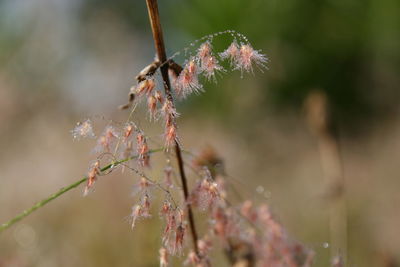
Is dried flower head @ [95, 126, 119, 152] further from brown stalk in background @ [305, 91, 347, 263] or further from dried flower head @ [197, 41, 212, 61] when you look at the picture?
brown stalk in background @ [305, 91, 347, 263]

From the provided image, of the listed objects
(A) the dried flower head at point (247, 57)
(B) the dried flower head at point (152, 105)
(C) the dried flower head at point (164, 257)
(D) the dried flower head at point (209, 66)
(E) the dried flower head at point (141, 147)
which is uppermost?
(A) the dried flower head at point (247, 57)

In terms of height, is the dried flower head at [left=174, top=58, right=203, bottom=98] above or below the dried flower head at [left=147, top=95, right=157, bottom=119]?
above

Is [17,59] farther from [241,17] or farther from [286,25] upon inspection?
[286,25]

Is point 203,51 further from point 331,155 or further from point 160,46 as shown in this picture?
point 331,155

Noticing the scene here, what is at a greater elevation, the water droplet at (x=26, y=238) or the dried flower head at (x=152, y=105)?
the water droplet at (x=26, y=238)

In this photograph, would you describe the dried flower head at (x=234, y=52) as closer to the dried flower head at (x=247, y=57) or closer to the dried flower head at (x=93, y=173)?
the dried flower head at (x=247, y=57)

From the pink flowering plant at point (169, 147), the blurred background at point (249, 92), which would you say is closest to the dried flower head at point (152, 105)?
the pink flowering plant at point (169, 147)

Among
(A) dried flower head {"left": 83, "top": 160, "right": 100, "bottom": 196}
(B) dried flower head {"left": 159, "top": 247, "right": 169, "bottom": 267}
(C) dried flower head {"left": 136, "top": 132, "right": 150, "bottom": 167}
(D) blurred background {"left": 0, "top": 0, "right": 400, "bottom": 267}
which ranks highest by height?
(D) blurred background {"left": 0, "top": 0, "right": 400, "bottom": 267}

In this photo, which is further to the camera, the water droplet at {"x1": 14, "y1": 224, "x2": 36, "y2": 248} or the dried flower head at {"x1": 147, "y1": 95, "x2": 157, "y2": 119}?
the water droplet at {"x1": 14, "y1": 224, "x2": 36, "y2": 248}

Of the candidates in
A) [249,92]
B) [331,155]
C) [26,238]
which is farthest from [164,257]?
[249,92]

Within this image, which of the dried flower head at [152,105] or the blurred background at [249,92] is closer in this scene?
the dried flower head at [152,105]

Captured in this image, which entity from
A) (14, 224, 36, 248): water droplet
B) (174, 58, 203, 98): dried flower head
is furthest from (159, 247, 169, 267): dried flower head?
(14, 224, 36, 248): water droplet
